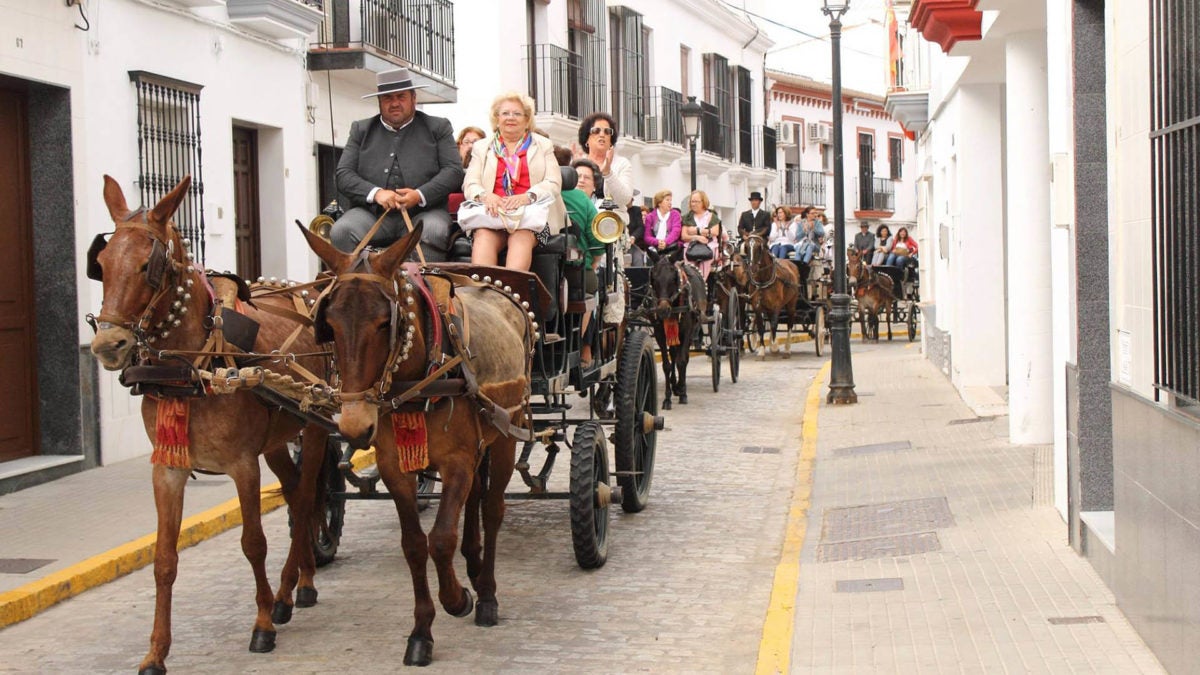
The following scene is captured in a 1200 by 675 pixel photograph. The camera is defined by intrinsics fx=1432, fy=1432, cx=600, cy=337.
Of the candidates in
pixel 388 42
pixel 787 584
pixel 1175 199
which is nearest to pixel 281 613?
pixel 787 584

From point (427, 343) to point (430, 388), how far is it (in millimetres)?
188

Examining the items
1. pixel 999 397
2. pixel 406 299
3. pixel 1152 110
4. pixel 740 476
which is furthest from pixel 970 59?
pixel 406 299

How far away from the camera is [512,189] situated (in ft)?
25.3

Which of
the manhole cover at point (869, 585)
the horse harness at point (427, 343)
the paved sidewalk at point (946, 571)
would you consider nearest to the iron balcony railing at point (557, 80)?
the paved sidewalk at point (946, 571)

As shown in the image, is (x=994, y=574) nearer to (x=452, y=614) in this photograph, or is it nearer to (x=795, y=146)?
(x=452, y=614)

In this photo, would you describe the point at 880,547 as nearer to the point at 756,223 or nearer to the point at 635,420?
the point at 635,420

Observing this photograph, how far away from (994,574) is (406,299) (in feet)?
10.8

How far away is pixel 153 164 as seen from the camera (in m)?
12.0

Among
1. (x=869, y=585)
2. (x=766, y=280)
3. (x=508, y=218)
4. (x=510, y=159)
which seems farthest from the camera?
(x=766, y=280)

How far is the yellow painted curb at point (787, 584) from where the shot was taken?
584 cm

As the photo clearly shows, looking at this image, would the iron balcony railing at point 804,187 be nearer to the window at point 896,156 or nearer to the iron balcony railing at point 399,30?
the window at point 896,156

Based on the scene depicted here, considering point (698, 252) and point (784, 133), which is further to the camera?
point (784, 133)

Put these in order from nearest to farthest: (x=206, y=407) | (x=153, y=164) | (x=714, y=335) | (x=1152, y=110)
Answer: (x=1152, y=110)
(x=206, y=407)
(x=153, y=164)
(x=714, y=335)

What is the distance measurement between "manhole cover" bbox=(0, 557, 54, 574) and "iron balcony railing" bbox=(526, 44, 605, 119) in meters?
15.5
